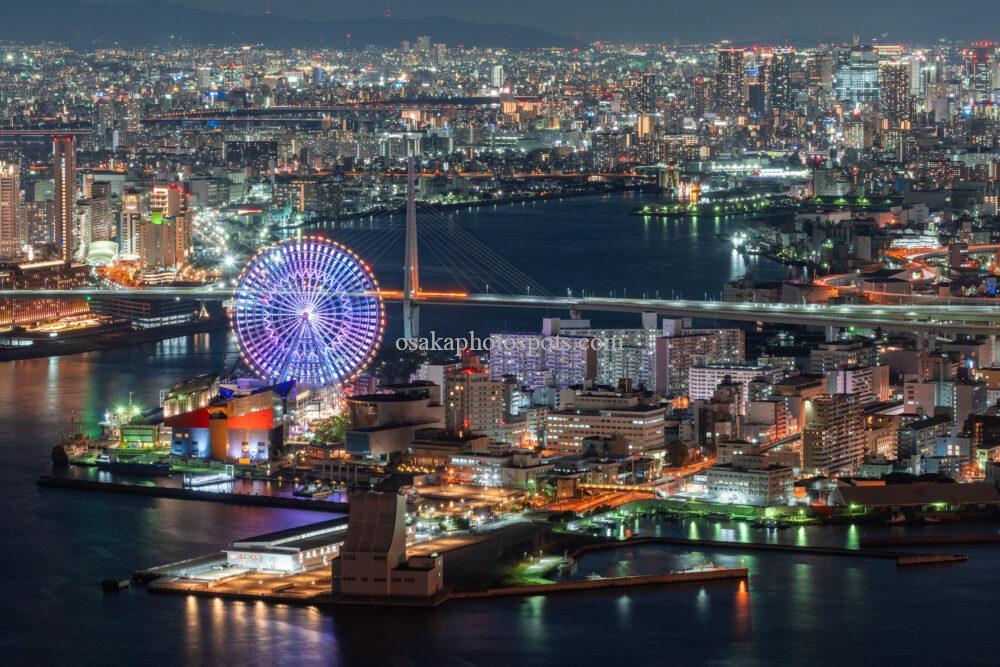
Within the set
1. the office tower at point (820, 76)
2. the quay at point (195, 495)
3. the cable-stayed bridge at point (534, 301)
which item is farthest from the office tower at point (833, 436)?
the office tower at point (820, 76)

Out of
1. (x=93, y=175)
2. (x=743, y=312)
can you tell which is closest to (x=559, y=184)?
(x=93, y=175)

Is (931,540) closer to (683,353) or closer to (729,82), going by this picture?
(683,353)

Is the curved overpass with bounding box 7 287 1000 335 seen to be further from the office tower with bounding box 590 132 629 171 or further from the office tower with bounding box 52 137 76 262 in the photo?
the office tower with bounding box 590 132 629 171

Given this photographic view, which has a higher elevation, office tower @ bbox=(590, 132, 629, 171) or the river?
office tower @ bbox=(590, 132, 629, 171)

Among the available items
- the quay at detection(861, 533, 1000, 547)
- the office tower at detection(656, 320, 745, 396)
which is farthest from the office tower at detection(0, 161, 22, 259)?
the quay at detection(861, 533, 1000, 547)

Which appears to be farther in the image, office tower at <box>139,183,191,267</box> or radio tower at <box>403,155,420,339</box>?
office tower at <box>139,183,191,267</box>

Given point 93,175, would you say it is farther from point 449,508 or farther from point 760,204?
point 449,508

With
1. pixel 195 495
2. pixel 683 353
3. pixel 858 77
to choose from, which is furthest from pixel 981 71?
pixel 195 495
